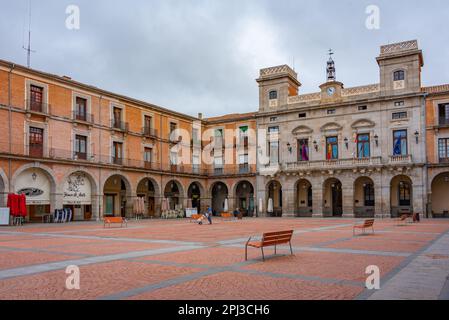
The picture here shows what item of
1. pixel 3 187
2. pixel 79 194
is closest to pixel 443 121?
pixel 79 194

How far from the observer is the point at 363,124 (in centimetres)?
3972

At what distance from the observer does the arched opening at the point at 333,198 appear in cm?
4147

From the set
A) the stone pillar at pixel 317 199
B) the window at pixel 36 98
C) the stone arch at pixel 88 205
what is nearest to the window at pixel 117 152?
the stone arch at pixel 88 205

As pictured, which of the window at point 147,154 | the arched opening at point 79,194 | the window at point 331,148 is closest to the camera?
the arched opening at point 79,194

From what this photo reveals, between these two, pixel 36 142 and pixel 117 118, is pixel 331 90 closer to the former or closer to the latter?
pixel 117 118

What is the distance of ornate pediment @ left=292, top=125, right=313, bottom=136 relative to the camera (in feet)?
140

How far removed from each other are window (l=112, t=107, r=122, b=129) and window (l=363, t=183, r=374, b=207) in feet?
77.7

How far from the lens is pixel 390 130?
3838 centimetres

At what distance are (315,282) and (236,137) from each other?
39671 mm

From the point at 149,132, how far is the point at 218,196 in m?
13.5

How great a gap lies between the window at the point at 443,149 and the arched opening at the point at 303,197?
40.7 feet

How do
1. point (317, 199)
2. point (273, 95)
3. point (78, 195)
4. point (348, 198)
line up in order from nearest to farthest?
point (78, 195)
point (348, 198)
point (317, 199)
point (273, 95)

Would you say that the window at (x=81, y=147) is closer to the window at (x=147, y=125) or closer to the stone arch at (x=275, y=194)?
the window at (x=147, y=125)
